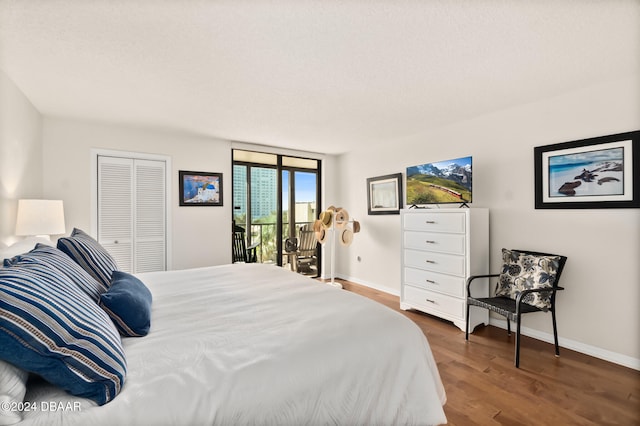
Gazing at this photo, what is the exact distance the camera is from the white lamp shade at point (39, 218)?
8.25ft

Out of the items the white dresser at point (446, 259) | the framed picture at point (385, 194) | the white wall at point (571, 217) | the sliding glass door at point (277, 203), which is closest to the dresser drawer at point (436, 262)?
the white dresser at point (446, 259)

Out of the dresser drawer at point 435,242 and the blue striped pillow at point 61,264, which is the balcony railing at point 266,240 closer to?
the dresser drawer at point 435,242

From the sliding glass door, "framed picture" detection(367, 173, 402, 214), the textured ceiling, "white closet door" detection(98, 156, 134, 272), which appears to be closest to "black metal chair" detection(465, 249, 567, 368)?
the textured ceiling

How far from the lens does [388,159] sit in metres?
4.79

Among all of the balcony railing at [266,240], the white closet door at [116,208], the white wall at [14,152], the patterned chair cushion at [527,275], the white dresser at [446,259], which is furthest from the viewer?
the balcony railing at [266,240]

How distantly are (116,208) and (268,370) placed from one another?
376 centimetres

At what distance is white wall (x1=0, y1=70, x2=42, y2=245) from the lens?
2383mm

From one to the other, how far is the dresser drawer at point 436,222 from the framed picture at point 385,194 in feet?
2.52

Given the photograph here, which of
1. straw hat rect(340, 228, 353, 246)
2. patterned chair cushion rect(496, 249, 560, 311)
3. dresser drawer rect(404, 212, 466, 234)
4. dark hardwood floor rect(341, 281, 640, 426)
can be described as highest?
dresser drawer rect(404, 212, 466, 234)

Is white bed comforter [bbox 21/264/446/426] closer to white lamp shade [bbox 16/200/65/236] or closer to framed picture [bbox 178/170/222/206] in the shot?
white lamp shade [bbox 16/200/65/236]

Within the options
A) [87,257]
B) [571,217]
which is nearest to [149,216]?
[87,257]

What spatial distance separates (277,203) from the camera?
5.32 meters

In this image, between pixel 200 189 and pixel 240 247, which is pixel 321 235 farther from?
pixel 200 189

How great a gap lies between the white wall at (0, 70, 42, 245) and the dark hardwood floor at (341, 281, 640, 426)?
151 inches
